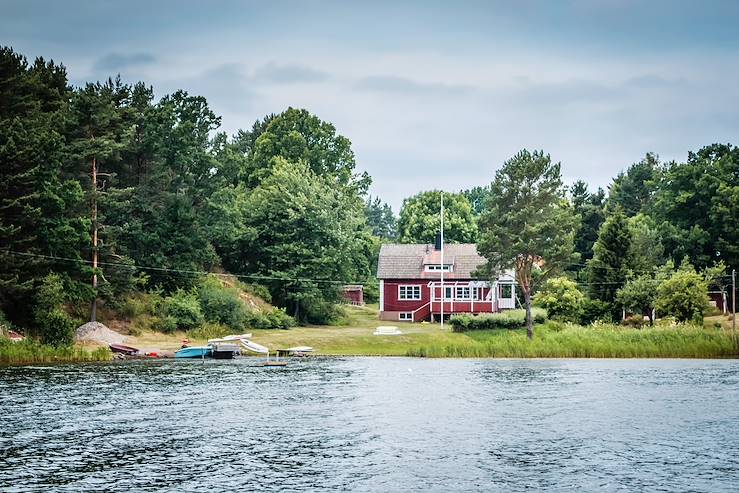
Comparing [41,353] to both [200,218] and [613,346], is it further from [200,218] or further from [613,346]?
[613,346]

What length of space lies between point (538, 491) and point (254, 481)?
8.47 meters

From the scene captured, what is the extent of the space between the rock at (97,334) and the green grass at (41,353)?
125 inches

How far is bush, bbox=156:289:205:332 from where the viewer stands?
84.7 m

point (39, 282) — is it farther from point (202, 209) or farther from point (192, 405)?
point (192, 405)

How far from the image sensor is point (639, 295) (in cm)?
9188

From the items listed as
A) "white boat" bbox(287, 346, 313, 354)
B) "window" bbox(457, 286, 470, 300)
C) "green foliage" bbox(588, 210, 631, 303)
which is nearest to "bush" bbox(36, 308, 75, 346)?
"white boat" bbox(287, 346, 313, 354)

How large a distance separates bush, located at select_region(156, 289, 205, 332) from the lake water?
21.3 metres

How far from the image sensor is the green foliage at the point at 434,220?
15612cm

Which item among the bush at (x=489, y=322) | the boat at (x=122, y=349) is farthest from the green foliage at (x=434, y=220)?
the boat at (x=122, y=349)

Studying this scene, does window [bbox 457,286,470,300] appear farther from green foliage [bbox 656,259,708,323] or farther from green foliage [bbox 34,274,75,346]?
green foliage [bbox 34,274,75,346]

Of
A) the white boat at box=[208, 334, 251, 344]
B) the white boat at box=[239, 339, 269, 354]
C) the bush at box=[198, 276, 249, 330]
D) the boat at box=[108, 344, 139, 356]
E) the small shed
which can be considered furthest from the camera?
the small shed

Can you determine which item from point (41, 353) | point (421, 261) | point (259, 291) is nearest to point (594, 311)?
point (421, 261)

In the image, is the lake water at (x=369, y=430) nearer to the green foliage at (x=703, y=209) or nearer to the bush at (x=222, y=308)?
the bush at (x=222, y=308)

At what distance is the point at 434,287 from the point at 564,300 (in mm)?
20306
